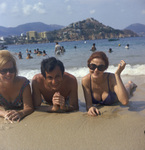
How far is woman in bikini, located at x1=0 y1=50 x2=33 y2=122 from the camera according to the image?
2707 millimetres

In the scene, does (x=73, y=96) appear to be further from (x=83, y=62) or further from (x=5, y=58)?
(x=83, y=62)

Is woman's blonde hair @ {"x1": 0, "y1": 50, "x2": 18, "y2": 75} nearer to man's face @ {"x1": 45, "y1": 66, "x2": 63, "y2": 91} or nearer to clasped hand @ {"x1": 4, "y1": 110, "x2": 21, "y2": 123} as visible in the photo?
man's face @ {"x1": 45, "y1": 66, "x2": 63, "y2": 91}

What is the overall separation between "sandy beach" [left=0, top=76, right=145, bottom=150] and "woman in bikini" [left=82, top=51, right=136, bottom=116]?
29cm

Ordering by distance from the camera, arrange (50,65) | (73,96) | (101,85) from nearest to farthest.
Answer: (50,65) < (73,96) < (101,85)

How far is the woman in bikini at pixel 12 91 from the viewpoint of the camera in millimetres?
2707

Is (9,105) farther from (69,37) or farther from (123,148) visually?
(69,37)

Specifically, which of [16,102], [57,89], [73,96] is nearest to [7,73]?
[16,102]

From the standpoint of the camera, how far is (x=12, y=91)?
300cm

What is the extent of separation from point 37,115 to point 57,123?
488 millimetres

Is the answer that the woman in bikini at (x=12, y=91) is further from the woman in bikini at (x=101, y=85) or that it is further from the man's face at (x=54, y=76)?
the woman in bikini at (x=101, y=85)

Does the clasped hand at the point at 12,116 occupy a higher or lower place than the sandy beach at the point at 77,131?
higher

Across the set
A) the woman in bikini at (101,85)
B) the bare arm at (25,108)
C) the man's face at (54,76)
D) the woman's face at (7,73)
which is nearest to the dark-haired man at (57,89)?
the man's face at (54,76)

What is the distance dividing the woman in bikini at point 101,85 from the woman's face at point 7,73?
4.20 ft

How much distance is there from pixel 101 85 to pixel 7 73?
1.71 metres
